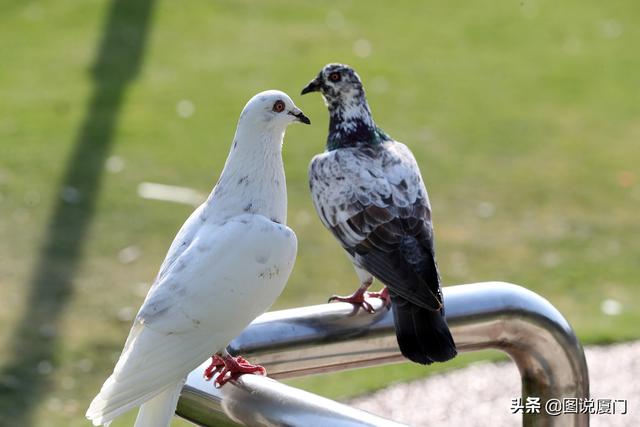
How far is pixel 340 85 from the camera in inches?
148

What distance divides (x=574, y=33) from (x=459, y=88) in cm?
209

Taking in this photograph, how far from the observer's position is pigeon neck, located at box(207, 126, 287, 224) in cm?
265

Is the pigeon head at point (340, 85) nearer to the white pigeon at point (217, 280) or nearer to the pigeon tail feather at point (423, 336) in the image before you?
the white pigeon at point (217, 280)

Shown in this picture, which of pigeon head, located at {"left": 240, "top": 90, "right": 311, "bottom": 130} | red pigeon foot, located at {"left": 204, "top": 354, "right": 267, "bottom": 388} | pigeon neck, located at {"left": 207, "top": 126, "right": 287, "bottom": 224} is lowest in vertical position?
red pigeon foot, located at {"left": 204, "top": 354, "right": 267, "bottom": 388}

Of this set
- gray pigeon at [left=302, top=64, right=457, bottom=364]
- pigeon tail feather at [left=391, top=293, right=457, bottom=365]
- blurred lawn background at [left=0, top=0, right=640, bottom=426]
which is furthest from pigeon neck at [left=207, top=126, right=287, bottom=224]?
blurred lawn background at [left=0, top=0, right=640, bottom=426]

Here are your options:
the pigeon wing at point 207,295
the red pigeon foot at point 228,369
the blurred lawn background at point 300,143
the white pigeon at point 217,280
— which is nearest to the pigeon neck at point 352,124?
the white pigeon at point 217,280

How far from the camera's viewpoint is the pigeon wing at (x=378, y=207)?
332cm

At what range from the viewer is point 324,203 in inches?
139

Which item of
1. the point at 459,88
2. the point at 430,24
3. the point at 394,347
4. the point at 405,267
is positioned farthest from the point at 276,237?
the point at 430,24

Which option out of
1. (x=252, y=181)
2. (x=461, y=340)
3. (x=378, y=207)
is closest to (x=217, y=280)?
(x=252, y=181)

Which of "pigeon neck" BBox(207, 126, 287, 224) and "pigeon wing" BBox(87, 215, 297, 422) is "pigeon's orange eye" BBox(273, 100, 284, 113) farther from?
"pigeon wing" BBox(87, 215, 297, 422)

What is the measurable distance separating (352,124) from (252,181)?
1.12m

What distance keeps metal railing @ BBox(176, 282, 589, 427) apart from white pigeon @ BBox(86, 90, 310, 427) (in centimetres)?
7

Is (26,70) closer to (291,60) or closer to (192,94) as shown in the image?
(192,94)
